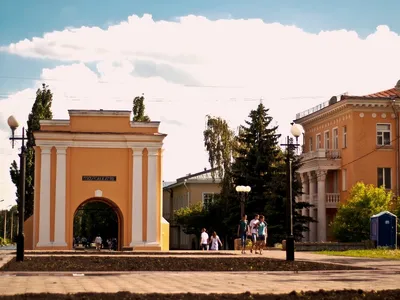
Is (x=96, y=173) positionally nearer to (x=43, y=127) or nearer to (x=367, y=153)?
(x=43, y=127)

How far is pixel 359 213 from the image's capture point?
53406mm

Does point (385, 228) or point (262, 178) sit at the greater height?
point (262, 178)

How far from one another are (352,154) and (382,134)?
2795mm

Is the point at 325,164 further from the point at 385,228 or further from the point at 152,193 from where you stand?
the point at 385,228

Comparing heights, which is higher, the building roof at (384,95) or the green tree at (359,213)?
the building roof at (384,95)

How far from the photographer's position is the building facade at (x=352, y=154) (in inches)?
2398

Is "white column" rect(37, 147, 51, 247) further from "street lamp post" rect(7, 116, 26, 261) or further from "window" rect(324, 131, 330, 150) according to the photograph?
"window" rect(324, 131, 330, 150)

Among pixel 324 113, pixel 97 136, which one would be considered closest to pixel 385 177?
A: pixel 324 113

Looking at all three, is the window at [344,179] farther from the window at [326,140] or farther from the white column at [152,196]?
the white column at [152,196]

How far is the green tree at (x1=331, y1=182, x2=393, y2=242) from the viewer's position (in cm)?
5294

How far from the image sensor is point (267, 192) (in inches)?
2263

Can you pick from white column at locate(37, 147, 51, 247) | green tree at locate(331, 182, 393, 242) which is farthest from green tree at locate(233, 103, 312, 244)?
white column at locate(37, 147, 51, 247)

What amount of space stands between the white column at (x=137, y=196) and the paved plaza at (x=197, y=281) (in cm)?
2561

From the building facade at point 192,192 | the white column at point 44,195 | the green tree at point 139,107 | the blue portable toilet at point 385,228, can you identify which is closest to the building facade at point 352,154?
the green tree at point 139,107
